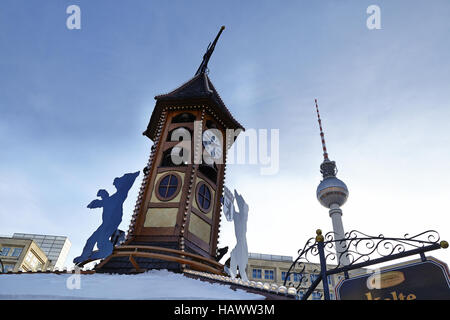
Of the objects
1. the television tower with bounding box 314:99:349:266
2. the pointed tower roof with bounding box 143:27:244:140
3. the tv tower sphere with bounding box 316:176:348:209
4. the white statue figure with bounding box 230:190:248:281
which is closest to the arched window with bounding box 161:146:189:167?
the pointed tower roof with bounding box 143:27:244:140

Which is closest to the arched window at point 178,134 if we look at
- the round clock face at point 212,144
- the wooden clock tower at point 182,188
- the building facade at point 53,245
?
the wooden clock tower at point 182,188

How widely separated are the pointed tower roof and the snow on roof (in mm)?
10528

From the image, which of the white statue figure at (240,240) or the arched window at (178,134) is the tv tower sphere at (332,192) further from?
the arched window at (178,134)

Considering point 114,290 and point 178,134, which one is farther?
point 178,134

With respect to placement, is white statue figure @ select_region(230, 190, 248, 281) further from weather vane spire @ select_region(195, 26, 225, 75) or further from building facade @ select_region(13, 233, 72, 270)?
building facade @ select_region(13, 233, 72, 270)

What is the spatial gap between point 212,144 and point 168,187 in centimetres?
359

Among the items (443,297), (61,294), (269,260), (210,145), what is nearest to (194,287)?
(61,294)

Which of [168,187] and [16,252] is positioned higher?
[16,252]

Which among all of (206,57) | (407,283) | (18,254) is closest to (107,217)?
(407,283)

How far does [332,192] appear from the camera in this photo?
66812 mm

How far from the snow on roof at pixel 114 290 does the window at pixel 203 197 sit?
5.87 meters

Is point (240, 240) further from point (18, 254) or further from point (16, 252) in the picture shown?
point (16, 252)

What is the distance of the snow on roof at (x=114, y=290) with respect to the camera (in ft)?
20.7

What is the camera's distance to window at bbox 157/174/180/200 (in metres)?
13.8
